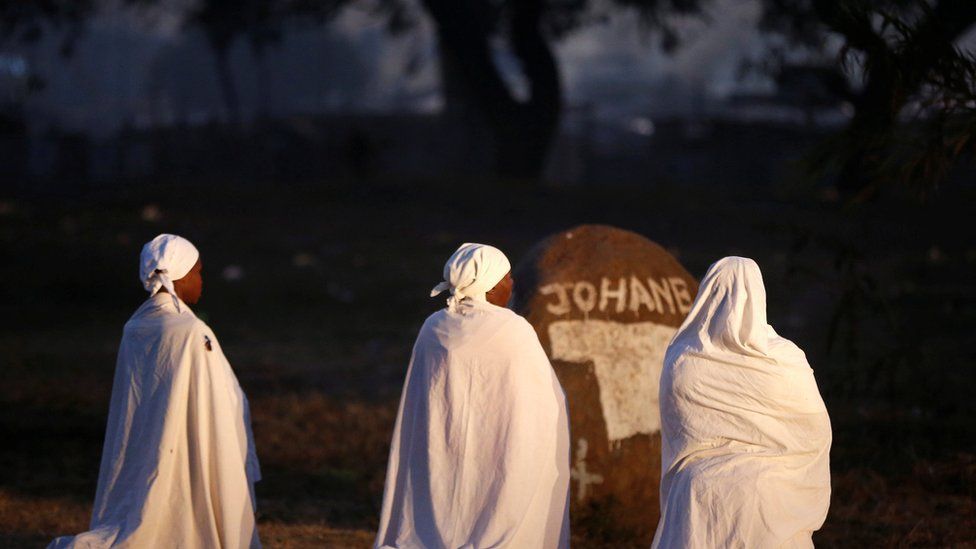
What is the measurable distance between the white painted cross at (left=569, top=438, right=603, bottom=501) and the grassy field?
244 mm

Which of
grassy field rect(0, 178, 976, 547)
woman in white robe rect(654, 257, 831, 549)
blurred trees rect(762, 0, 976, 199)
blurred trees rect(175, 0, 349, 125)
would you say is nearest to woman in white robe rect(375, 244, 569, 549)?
woman in white robe rect(654, 257, 831, 549)

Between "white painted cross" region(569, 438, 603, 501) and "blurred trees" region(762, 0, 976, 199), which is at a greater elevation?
"blurred trees" region(762, 0, 976, 199)

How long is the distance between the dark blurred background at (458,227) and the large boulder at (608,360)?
0.20 m

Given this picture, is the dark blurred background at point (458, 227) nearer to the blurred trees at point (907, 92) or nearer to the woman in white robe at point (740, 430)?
the blurred trees at point (907, 92)

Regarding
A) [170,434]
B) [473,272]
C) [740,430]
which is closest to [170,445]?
[170,434]

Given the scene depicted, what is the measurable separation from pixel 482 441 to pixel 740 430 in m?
1.07

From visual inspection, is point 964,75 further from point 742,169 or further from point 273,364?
point 742,169

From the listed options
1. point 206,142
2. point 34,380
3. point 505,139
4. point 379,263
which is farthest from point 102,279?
point 206,142

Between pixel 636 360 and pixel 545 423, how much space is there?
1.59 meters

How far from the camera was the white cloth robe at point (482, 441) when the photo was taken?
5363 millimetres

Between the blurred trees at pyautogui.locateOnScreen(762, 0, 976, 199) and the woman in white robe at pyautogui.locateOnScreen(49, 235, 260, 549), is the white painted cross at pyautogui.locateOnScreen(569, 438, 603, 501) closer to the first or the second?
the woman in white robe at pyautogui.locateOnScreen(49, 235, 260, 549)

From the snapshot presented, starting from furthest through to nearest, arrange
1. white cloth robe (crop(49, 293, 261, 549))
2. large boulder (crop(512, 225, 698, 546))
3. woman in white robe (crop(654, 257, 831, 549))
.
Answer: large boulder (crop(512, 225, 698, 546)) < white cloth robe (crop(49, 293, 261, 549)) < woman in white robe (crop(654, 257, 831, 549))

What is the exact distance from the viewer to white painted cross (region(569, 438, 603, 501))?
6883mm

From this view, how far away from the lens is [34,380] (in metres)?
11.3
